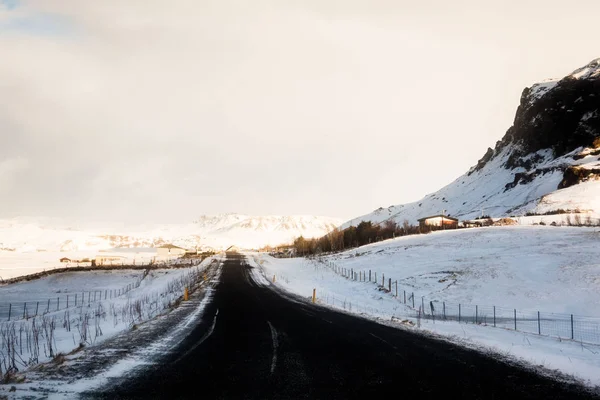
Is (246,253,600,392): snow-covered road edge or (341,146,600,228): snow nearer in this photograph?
(246,253,600,392): snow-covered road edge

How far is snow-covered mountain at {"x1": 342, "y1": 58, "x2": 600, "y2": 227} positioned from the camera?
9886 centimetres

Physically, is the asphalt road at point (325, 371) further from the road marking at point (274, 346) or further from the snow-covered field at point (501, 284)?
the snow-covered field at point (501, 284)

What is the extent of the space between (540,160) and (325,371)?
510 feet

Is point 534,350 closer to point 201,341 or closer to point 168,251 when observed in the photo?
point 201,341

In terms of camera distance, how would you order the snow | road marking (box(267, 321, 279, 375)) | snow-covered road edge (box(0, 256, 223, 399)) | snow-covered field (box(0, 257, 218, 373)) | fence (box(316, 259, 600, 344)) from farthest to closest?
the snow
snow-covered field (box(0, 257, 218, 373))
fence (box(316, 259, 600, 344))
road marking (box(267, 321, 279, 375))
snow-covered road edge (box(0, 256, 223, 399))

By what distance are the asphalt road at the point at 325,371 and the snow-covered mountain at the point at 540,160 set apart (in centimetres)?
8190

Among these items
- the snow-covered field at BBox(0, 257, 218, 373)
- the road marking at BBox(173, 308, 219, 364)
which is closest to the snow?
the snow-covered field at BBox(0, 257, 218, 373)

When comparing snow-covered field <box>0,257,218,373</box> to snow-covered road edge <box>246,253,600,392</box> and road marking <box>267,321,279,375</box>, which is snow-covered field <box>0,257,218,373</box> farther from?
snow-covered road edge <box>246,253,600,392</box>

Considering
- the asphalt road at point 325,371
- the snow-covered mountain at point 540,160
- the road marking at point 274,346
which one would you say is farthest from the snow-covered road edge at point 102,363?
the snow-covered mountain at point 540,160

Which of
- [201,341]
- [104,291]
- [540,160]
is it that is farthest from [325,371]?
[540,160]

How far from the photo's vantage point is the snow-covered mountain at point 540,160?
98.9 metres

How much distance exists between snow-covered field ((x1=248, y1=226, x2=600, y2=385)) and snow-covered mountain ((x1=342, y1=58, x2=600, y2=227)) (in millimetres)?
40674

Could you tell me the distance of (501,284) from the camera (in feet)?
113

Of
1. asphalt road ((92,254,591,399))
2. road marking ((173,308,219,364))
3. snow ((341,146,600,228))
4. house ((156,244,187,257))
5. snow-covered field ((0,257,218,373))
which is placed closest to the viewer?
asphalt road ((92,254,591,399))
